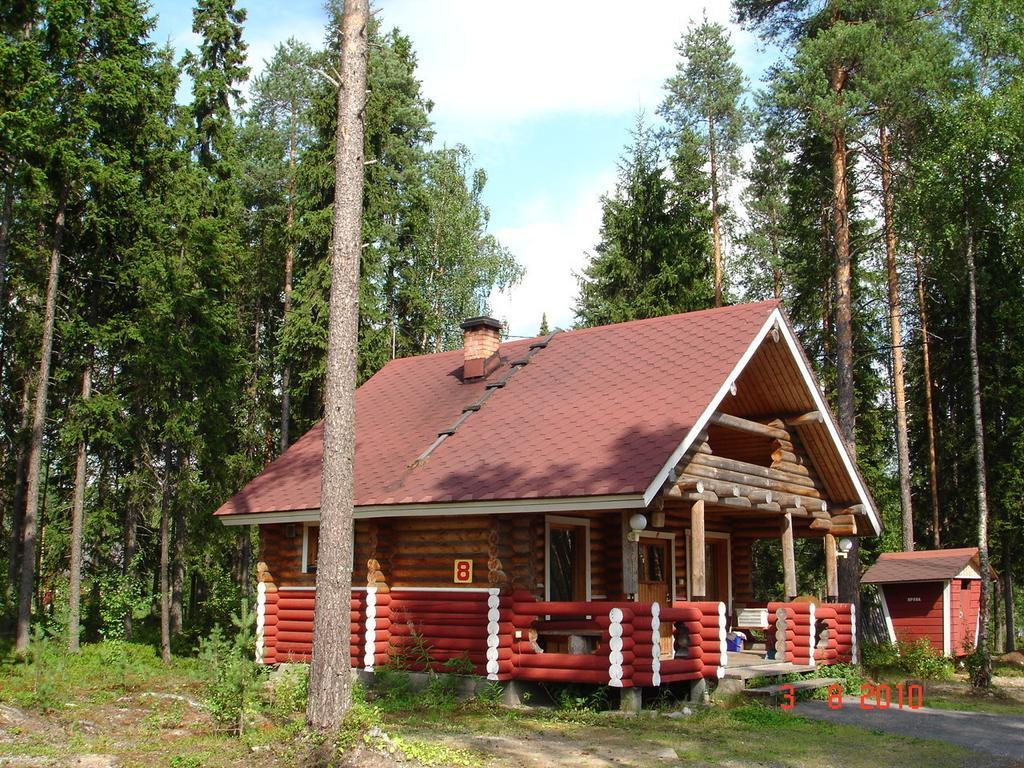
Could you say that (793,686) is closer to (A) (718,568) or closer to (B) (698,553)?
(B) (698,553)

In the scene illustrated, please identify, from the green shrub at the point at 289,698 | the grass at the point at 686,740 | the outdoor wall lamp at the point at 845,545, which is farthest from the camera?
the outdoor wall lamp at the point at 845,545

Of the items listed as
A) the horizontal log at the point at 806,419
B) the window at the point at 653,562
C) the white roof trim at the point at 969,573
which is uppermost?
the horizontal log at the point at 806,419

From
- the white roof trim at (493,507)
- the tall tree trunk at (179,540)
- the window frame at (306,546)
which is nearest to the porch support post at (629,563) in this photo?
the white roof trim at (493,507)

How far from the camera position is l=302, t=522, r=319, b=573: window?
17250mm

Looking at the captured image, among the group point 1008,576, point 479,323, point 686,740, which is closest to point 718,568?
point 479,323

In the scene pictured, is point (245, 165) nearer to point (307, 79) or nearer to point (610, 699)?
point (307, 79)

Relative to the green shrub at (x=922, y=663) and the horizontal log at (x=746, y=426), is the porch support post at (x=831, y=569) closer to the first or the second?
the horizontal log at (x=746, y=426)

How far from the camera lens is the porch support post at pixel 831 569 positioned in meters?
18.3

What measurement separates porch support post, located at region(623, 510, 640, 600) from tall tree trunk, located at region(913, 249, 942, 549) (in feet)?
69.0

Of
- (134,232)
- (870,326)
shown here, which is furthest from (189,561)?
(870,326)

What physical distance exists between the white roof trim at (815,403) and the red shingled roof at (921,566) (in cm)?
661

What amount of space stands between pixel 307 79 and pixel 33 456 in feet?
75.1

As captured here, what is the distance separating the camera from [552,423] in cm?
1584

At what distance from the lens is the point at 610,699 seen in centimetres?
1388
